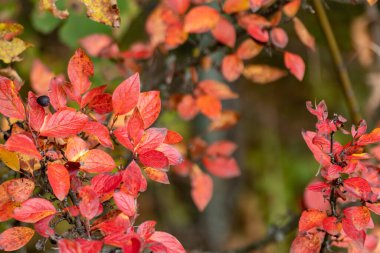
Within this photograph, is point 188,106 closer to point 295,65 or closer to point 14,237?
point 295,65

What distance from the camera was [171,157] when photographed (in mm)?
813

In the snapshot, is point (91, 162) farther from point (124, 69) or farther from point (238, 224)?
point (238, 224)

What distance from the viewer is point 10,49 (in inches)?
39.0

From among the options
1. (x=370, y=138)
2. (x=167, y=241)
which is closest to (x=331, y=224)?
(x=370, y=138)

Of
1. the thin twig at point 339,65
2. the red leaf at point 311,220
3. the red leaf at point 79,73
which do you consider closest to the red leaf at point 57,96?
the red leaf at point 79,73

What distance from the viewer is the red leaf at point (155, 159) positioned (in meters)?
0.76

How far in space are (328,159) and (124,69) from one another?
0.71 metres

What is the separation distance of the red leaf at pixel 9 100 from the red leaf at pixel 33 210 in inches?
5.0

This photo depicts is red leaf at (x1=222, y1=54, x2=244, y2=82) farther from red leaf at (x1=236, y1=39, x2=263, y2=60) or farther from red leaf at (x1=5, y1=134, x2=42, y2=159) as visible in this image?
red leaf at (x1=5, y1=134, x2=42, y2=159)

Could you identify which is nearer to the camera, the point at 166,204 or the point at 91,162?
the point at 91,162

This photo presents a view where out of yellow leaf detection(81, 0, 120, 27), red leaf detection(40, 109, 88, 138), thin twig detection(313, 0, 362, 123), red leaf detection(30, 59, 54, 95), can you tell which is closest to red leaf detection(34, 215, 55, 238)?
red leaf detection(40, 109, 88, 138)

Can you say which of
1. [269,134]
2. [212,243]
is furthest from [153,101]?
[269,134]

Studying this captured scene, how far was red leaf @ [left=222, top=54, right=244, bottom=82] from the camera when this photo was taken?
3.90 ft

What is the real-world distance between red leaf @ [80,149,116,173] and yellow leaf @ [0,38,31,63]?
0.30 metres
